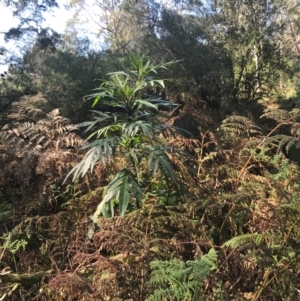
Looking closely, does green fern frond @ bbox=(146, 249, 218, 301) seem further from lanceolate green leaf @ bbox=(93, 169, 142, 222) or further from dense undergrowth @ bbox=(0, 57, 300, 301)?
lanceolate green leaf @ bbox=(93, 169, 142, 222)

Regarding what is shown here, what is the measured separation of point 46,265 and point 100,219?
20.8 inches

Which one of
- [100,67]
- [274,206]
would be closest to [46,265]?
[274,206]

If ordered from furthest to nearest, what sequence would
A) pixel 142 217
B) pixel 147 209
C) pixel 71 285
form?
1. pixel 147 209
2. pixel 142 217
3. pixel 71 285

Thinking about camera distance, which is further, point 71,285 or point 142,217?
point 142,217

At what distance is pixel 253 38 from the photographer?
927 cm

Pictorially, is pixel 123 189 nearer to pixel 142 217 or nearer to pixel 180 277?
pixel 142 217

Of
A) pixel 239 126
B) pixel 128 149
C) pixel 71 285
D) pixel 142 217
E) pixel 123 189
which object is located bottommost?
pixel 71 285

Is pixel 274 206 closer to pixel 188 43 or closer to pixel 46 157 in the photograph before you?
pixel 46 157

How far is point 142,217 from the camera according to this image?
7.89 feet

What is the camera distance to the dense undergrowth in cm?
198

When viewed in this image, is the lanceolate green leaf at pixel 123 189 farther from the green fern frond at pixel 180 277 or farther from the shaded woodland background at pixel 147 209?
the green fern frond at pixel 180 277

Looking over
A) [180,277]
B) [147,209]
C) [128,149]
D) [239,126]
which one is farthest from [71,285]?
[239,126]

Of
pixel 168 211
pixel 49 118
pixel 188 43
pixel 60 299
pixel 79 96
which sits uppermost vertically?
pixel 188 43

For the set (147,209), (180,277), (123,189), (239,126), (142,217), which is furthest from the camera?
(239,126)
